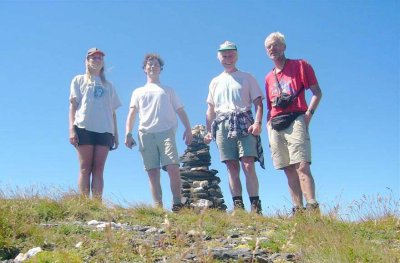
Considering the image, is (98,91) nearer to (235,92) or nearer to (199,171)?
(235,92)

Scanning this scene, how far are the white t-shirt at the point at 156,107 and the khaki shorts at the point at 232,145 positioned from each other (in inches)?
38.1

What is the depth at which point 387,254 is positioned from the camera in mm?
4137

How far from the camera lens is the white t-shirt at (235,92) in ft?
24.5

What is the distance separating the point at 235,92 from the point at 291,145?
1324 mm

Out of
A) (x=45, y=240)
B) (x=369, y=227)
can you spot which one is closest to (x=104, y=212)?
(x=45, y=240)

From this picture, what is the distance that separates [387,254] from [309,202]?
2205mm

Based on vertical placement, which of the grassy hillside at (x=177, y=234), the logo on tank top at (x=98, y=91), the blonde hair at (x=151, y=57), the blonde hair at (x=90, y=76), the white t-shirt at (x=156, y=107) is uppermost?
the blonde hair at (x=151, y=57)

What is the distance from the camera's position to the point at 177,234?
3.24m

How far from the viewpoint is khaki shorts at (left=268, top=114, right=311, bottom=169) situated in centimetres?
661

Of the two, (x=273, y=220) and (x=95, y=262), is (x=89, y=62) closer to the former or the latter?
(x=273, y=220)

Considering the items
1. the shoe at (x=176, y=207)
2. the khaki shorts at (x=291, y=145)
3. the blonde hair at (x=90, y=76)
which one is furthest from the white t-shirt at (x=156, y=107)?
the khaki shorts at (x=291, y=145)

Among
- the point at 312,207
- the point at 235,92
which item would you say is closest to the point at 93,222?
the point at 312,207

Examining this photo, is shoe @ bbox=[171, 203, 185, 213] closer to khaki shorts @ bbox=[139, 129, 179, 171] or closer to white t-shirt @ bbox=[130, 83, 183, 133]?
khaki shorts @ bbox=[139, 129, 179, 171]

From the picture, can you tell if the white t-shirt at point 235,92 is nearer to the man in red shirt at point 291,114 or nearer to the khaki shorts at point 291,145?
the man in red shirt at point 291,114
